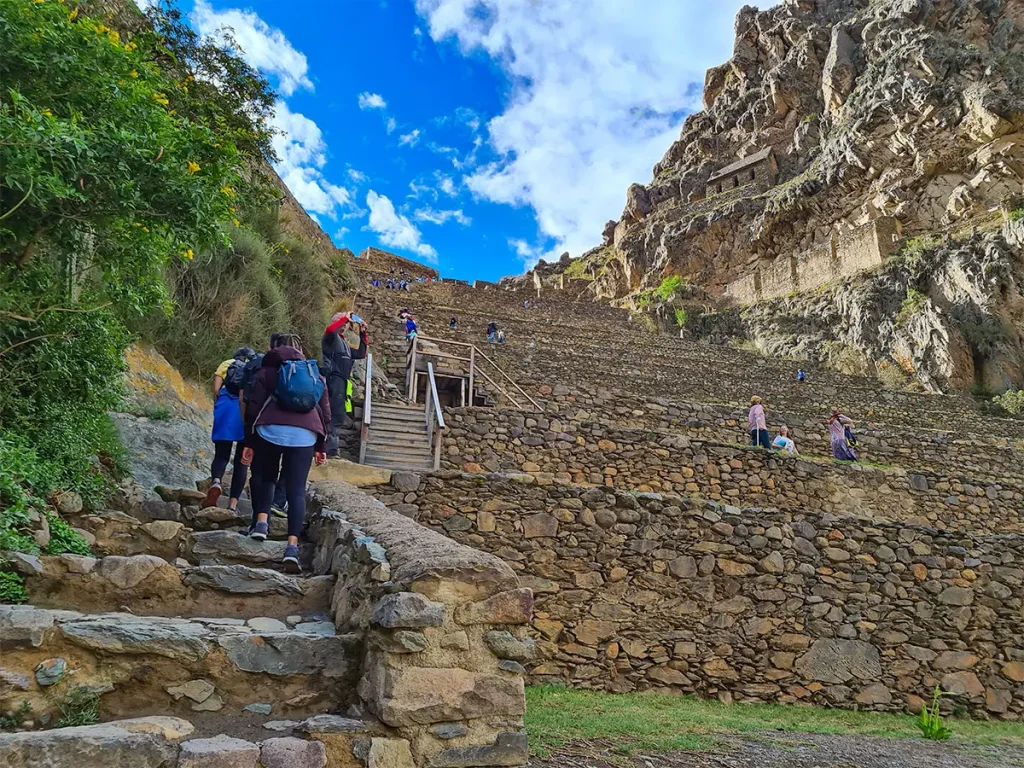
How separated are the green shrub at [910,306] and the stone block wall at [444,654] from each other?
84.4 feet

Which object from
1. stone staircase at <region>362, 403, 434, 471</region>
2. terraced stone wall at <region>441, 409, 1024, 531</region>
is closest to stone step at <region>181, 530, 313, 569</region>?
stone staircase at <region>362, 403, 434, 471</region>

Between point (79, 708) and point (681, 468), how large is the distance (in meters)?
8.63

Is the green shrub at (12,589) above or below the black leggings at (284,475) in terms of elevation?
below

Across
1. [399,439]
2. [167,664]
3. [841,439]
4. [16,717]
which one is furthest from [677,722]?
[841,439]

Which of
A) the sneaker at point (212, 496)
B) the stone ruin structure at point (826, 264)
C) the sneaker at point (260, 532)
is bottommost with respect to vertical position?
the sneaker at point (260, 532)

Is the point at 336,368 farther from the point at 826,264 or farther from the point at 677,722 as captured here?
the point at 826,264

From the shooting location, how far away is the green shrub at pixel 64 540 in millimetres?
3180

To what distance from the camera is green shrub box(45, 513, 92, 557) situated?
3.18 meters

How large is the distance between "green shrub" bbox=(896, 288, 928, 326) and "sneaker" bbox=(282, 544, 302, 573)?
25486mm

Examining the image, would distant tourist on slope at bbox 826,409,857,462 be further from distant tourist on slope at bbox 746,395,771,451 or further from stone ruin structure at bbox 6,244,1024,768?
distant tourist on slope at bbox 746,395,771,451

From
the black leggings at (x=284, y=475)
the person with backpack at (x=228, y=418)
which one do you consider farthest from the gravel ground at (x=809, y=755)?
the person with backpack at (x=228, y=418)

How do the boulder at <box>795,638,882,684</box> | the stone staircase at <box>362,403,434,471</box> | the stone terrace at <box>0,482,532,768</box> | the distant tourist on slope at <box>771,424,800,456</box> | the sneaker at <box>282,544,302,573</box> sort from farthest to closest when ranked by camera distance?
1. the distant tourist on slope at <box>771,424,800,456</box>
2. the stone staircase at <box>362,403,434,471</box>
3. the boulder at <box>795,638,882,684</box>
4. the sneaker at <box>282,544,302,573</box>
5. the stone terrace at <box>0,482,532,768</box>

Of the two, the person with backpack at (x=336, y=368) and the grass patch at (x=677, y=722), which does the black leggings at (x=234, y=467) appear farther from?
the person with backpack at (x=336, y=368)

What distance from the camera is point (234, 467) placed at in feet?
16.0
